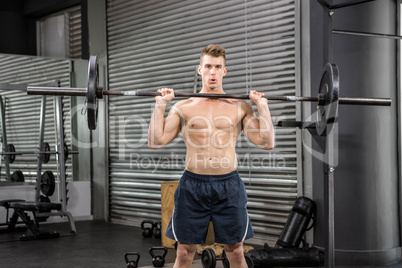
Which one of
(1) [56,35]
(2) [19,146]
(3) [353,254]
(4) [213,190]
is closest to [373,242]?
(3) [353,254]

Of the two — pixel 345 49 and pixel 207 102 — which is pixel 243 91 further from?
pixel 207 102

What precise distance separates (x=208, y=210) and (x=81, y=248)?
2.57 metres

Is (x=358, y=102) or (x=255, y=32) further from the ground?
(x=255, y=32)

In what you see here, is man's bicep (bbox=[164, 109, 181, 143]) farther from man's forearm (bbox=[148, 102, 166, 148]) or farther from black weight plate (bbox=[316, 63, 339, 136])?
black weight plate (bbox=[316, 63, 339, 136])

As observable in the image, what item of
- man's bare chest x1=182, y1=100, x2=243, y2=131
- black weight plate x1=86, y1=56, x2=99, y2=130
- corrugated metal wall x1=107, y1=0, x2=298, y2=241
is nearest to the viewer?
black weight plate x1=86, y1=56, x2=99, y2=130

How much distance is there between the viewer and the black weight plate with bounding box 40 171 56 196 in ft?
19.9

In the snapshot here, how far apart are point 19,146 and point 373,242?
14.7 feet

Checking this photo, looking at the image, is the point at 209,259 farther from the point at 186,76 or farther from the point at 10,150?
the point at 10,150

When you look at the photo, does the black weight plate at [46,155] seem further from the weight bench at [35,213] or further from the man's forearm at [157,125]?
the man's forearm at [157,125]

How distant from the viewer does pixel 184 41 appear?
592 centimetres

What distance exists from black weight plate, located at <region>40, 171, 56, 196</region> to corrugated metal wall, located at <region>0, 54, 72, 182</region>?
2.08 feet

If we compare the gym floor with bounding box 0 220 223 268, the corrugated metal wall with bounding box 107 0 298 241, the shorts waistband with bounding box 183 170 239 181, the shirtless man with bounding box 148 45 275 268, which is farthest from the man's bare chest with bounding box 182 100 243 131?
the corrugated metal wall with bounding box 107 0 298 241

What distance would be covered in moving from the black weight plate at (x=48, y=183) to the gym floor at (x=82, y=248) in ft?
1.53

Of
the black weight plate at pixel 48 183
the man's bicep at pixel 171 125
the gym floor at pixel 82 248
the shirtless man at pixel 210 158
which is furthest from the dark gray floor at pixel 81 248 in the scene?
the man's bicep at pixel 171 125
